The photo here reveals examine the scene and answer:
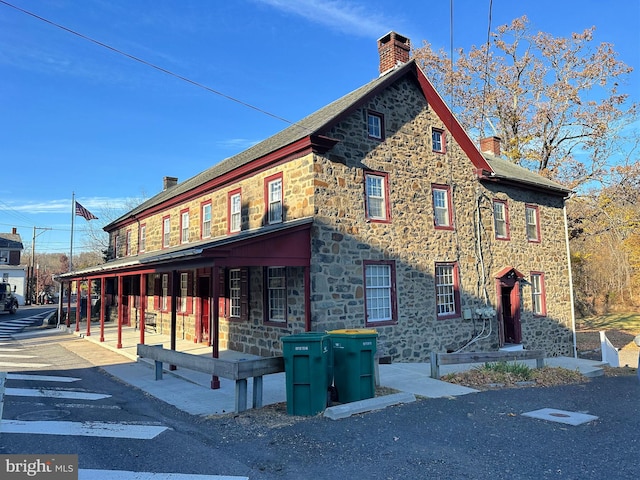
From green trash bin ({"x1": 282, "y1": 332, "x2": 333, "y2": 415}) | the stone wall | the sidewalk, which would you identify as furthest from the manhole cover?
the stone wall

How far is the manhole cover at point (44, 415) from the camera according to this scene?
22.2 ft

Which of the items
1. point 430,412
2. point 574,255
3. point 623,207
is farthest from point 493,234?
point 574,255

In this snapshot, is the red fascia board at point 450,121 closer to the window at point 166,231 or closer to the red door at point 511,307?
the red door at point 511,307

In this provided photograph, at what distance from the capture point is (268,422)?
6633 millimetres

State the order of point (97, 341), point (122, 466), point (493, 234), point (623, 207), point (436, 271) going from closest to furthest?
point (122, 466)
point (436, 271)
point (493, 234)
point (97, 341)
point (623, 207)

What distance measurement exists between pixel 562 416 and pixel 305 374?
400cm

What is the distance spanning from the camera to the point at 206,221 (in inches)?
647

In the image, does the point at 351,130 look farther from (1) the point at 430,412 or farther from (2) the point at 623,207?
(2) the point at 623,207

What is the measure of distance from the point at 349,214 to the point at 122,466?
8309 millimetres

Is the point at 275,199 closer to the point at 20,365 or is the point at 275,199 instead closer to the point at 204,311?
the point at 204,311

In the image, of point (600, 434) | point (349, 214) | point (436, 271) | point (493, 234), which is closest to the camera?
point (600, 434)

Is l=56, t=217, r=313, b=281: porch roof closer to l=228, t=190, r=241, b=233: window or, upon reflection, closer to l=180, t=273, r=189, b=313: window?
l=228, t=190, r=241, b=233: window

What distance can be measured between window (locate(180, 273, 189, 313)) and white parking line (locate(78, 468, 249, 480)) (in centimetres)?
1264

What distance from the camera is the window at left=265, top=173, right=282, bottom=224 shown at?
12617 mm
